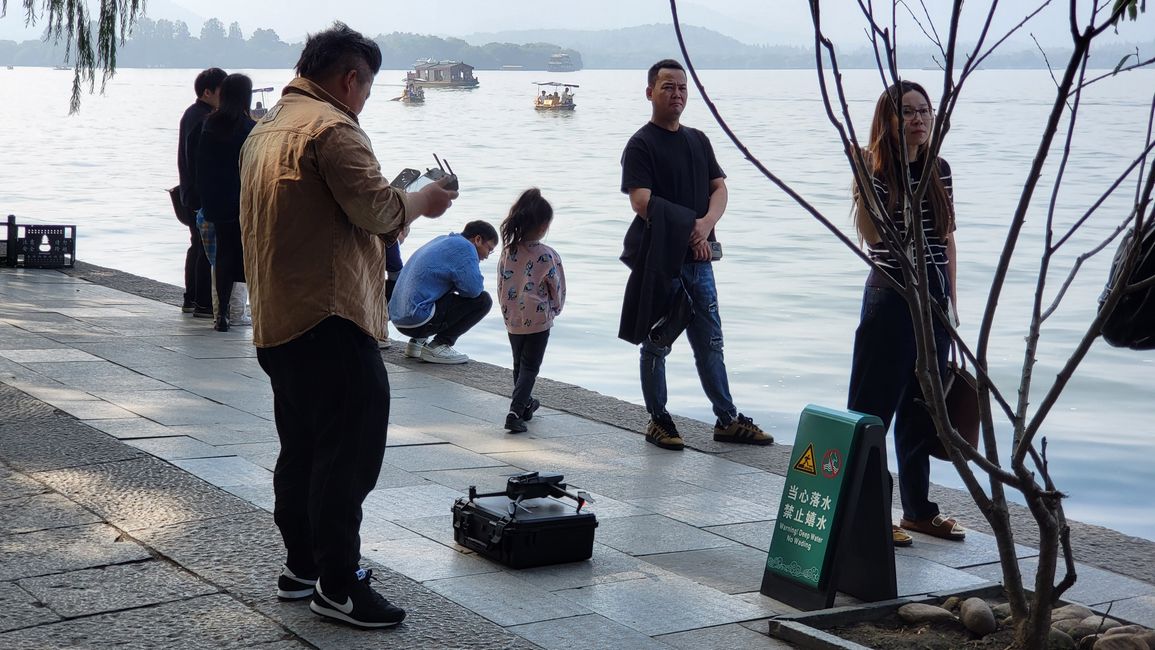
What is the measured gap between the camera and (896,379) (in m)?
5.35

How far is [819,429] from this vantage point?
4637mm

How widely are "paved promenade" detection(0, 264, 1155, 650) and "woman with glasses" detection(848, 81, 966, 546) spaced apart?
265mm

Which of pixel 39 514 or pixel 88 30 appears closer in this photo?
pixel 39 514

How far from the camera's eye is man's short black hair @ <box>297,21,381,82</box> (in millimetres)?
3990

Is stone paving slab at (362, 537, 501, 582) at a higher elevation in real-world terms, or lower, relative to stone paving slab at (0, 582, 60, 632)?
higher

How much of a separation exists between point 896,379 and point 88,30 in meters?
8.40

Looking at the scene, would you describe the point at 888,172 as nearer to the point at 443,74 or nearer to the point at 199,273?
the point at 199,273

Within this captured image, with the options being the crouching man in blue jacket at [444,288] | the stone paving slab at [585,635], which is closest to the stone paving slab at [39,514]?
the stone paving slab at [585,635]

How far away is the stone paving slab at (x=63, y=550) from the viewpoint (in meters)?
4.43

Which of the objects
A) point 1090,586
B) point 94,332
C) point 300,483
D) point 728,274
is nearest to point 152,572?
point 300,483

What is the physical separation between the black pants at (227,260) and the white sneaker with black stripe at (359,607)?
6175mm

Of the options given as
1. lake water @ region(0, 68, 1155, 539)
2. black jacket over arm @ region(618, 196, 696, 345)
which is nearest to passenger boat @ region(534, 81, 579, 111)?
lake water @ region(0, 68, 1155, 539)

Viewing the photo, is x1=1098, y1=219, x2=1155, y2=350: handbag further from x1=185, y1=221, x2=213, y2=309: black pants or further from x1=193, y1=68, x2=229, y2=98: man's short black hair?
x1=185, y1=221, x2=213, y2=309: black pants

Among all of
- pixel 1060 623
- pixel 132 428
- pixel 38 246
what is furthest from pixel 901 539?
pixel 38 246
